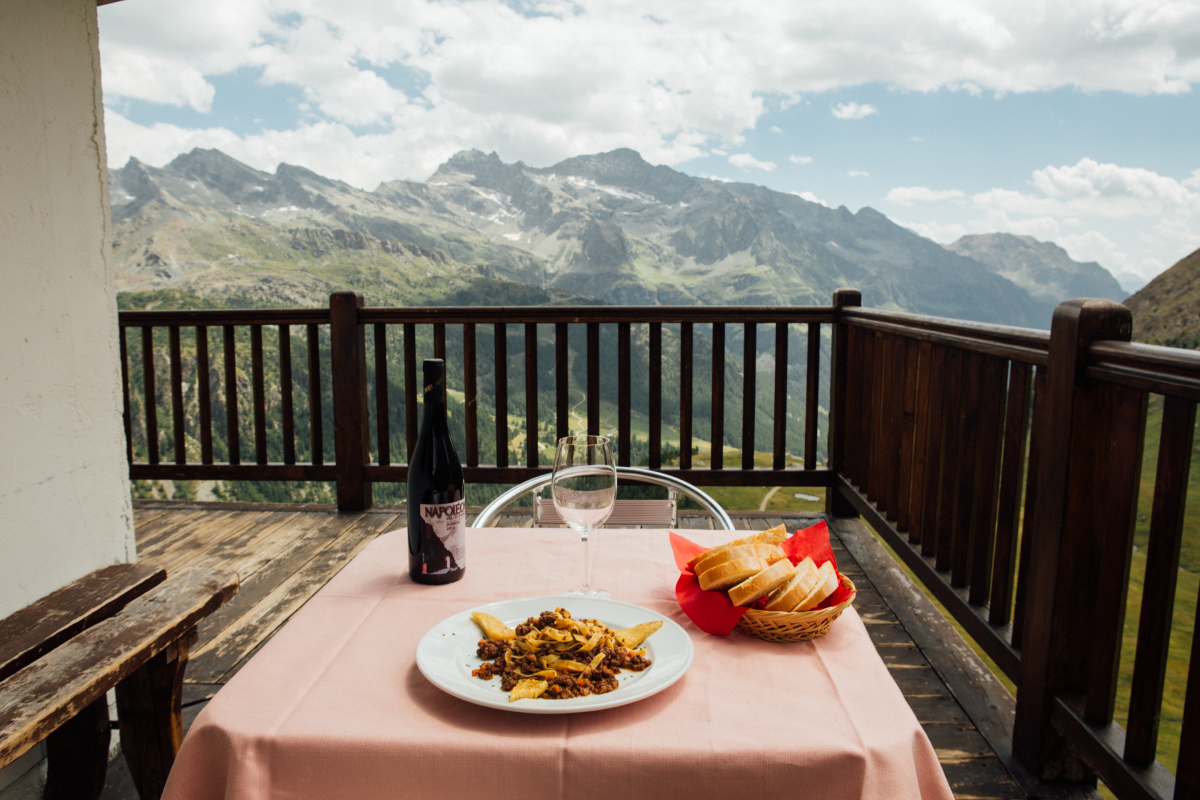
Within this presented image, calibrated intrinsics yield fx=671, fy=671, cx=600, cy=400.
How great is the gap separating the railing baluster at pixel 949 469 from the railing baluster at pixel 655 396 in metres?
1.48

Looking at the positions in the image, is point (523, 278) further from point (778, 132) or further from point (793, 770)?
point (778, 132)

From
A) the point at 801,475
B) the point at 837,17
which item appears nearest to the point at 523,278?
the point at 837,17

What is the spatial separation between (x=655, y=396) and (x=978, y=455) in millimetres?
1732

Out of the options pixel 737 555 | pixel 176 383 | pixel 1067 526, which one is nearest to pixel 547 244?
pixel 176 383

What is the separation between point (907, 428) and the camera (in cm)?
257

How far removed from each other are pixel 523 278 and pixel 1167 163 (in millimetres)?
119197

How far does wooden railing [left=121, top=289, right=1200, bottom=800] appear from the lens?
1270 mm

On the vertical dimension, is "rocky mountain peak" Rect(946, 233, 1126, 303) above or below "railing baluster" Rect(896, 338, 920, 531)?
above

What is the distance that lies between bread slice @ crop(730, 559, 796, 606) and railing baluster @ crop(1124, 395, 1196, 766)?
2.74 ft

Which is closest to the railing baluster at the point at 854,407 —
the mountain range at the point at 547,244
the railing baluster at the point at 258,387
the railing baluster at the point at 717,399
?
the railing baluster at the point at 717,399

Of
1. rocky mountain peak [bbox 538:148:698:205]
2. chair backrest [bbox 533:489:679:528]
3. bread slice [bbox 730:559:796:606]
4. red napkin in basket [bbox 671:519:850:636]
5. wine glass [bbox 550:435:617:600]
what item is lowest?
chair backrest [bbox 533:489:679:528]

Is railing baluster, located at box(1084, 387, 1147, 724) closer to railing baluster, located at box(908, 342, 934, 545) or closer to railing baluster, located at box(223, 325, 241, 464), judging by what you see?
railing baluster, located at box(908, 342, 934, 545)

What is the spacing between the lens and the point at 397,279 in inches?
2692

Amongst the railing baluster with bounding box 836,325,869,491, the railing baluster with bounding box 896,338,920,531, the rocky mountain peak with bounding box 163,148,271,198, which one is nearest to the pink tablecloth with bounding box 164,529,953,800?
the railing baluster with bounding box 896,338,920,531
